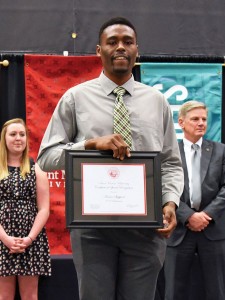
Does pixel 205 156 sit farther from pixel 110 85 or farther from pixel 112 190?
pixel 112 190

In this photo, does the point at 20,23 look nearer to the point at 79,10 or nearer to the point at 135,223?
the point at 79,10

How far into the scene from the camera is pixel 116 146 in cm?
200

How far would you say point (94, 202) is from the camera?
2059mm

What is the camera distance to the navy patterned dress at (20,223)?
4020 millimetres

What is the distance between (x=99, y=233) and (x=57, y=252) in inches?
115

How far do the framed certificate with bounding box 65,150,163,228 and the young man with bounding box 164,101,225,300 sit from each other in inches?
74.6

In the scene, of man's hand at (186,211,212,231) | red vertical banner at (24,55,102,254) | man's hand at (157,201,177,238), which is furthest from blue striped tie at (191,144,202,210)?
man's hand at (157,201,177,238)

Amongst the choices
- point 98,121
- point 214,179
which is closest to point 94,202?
point 98,121

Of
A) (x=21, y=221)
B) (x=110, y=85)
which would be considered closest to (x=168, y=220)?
(x=110, y=85)

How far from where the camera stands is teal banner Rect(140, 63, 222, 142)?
5176 mm

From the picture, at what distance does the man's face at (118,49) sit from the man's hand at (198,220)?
6.24 ft

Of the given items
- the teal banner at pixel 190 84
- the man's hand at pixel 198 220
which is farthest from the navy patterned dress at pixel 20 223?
the teal banner at pixel 190 84

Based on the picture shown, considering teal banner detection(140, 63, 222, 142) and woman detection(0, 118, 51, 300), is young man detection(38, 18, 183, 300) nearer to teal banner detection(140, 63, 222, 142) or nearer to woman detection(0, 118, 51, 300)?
woman detection(0, 118, 51, 300)

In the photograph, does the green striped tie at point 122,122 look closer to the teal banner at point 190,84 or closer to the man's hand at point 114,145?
the man's hand at point 114,145
